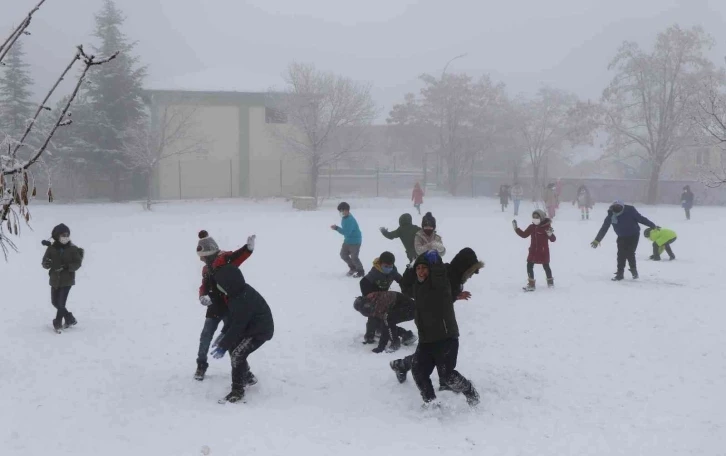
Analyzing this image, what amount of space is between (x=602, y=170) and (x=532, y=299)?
232ft

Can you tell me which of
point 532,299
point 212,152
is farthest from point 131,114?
point 532,299

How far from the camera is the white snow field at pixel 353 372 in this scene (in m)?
5.84

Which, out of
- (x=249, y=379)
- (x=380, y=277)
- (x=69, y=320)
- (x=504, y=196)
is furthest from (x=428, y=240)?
(x=504, y=196)

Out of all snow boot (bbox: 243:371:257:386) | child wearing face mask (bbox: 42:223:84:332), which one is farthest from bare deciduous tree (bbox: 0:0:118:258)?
child wearing face mask (bbox: 42:223:84:332)

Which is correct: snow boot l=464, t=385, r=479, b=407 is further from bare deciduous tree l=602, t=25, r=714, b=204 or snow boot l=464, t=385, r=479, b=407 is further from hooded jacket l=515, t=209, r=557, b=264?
bare deciduous tree l=602, t=25, r=714, b=204

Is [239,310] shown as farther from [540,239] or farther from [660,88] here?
[660,88]

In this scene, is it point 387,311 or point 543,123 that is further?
point 543,123

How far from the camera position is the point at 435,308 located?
6.34 m

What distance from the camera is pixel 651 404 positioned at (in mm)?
6527

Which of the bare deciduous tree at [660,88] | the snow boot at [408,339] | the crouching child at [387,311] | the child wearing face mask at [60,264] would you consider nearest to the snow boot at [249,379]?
the crouching child at [387,311]

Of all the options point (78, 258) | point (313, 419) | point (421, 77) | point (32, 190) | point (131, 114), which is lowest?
point (313, 419)

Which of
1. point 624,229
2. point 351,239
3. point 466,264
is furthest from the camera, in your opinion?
point 351,239

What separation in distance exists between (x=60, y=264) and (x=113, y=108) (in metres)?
30.4

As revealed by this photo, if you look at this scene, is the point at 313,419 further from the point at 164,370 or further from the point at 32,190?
the point at 32,190
